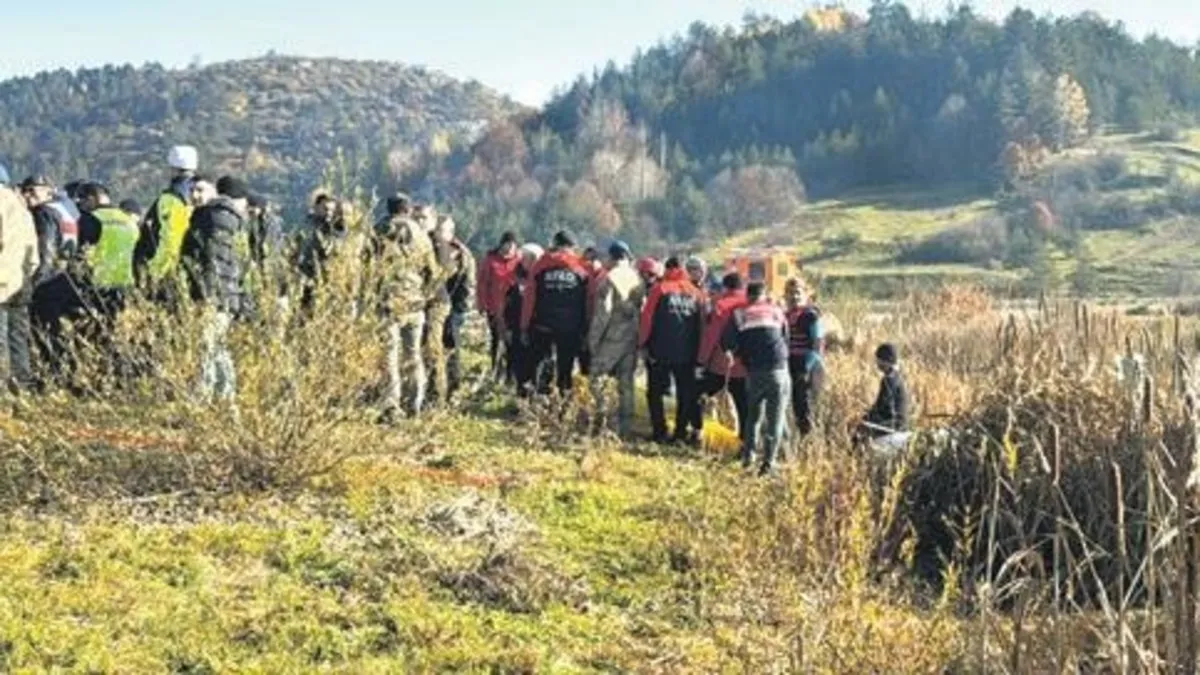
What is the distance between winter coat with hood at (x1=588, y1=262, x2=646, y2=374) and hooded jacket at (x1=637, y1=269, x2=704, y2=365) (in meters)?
0.21

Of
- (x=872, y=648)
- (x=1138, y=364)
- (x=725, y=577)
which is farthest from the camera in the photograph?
(x=725, y=577)

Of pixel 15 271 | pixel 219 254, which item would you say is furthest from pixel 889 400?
pixel 15 271

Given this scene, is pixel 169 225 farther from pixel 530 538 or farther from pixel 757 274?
pixel 757 274

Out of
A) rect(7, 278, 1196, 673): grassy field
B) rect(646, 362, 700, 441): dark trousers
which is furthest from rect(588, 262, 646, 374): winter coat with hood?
rect(7, 278, 1196, 673): grassy field

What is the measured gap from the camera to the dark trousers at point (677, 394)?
39.0ft

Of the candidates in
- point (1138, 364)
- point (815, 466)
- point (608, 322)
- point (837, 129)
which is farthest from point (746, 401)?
point (837, 129)

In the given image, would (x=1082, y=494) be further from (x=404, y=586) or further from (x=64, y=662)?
(x=64, y=662)

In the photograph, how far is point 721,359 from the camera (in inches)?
467

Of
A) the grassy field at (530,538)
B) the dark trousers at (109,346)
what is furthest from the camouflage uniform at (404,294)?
the dark trousers at (109,346)

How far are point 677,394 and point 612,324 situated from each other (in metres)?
0.83

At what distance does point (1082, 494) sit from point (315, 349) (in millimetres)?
4180

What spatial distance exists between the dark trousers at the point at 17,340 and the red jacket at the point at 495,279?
5.15 m

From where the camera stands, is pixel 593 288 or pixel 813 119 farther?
pixel 813 119

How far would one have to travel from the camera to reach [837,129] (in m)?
124
